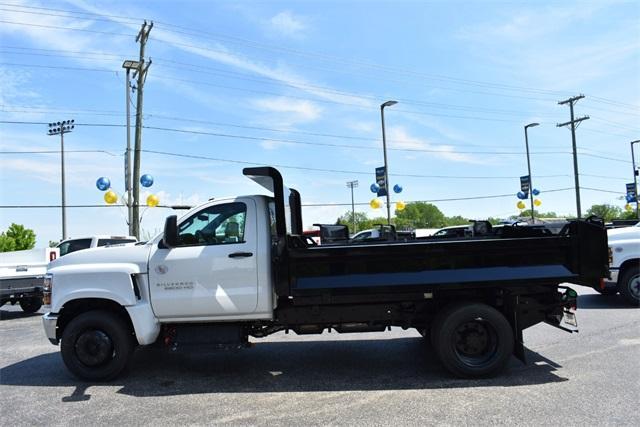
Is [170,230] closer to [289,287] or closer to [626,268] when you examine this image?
[289,287]

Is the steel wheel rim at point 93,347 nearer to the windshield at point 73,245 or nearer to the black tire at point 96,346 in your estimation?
the black tire at point 96,346

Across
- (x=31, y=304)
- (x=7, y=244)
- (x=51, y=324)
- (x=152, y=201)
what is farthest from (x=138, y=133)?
(x=7, y=244)

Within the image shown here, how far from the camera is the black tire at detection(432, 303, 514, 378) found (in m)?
5.64

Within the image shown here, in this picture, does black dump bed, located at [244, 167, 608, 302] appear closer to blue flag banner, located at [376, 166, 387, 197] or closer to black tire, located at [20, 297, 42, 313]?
black tire, located at [20, 297, 42, 313]

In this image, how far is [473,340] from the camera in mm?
5723

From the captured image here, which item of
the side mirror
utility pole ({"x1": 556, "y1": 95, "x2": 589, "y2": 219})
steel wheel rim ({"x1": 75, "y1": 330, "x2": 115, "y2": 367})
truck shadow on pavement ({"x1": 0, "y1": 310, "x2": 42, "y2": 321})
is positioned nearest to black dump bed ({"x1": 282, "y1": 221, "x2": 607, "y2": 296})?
the side mirror

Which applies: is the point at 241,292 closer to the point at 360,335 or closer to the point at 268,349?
the point at 268,349

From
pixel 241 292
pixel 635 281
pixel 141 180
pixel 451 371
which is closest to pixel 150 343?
pixel 241 292

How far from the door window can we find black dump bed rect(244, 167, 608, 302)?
0.50 m

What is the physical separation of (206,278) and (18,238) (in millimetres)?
47693

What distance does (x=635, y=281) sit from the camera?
9.93 meters

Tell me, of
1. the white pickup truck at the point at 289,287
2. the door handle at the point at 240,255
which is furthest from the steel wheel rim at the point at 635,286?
the door handle at the point at 240,255

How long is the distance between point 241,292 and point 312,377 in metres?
1.34

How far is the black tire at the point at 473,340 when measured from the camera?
5.64 meters
